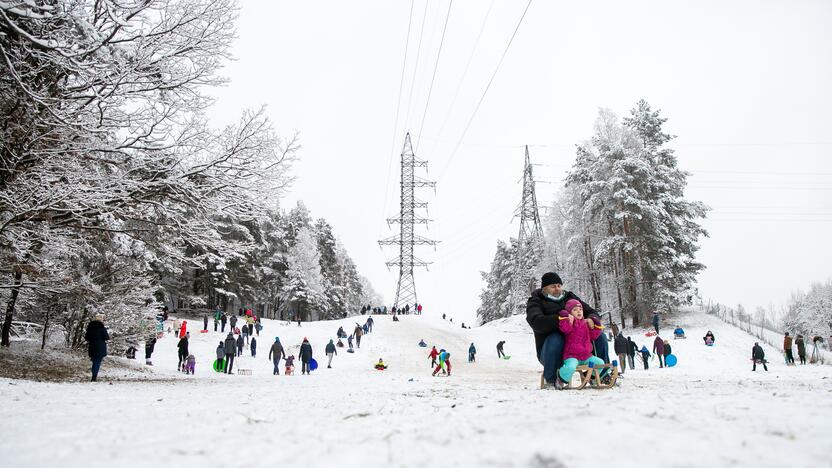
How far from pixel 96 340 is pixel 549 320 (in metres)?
10.4

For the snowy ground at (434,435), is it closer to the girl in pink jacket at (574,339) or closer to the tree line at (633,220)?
the girl in pink jacket at (574,339)

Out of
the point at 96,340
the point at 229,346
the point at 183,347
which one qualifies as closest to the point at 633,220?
the point at 229,346

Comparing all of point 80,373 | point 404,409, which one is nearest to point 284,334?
point 80,373

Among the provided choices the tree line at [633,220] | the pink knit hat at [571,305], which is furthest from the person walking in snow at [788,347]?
the pink knit hat at [571,305]

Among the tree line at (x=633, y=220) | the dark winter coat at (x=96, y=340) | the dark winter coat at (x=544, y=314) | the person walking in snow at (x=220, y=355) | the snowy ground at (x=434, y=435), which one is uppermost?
the tree line at (x=633, y=220)

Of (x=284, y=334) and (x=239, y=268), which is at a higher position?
(x=239, y=268)

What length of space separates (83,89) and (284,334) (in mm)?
30218

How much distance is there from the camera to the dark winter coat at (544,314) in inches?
255

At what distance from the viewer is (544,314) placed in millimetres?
6598

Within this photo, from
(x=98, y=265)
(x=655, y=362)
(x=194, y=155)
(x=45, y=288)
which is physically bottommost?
(x=655, y=362)

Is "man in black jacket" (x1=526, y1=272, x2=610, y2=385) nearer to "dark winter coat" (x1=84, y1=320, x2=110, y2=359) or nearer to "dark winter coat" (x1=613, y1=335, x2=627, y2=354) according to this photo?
"dark winter coat" (x1=84, y1=320, x2=110, y2=359)

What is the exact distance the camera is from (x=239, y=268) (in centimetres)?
4831

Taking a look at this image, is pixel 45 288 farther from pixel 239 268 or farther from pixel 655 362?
pixel 239 268

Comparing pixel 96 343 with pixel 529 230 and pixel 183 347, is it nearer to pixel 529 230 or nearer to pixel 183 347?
pixel 183 347
